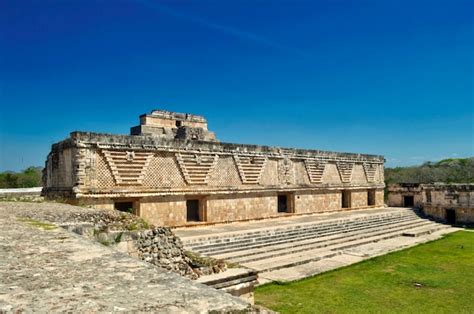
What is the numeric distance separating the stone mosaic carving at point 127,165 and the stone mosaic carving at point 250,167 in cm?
419

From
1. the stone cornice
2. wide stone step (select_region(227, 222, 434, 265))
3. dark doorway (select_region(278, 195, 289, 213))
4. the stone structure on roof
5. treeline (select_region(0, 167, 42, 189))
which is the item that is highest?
the stone structure on roof

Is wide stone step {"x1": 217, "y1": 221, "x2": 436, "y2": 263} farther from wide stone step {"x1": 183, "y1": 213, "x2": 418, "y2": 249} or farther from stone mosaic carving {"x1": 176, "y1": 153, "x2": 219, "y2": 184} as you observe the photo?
stone mosaic carving {"x1": 176, "y1": 153, "x2": 219, "y2": 184}

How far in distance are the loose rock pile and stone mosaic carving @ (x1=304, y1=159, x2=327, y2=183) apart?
41.4 ft

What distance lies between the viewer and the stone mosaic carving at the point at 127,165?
38.3 feet

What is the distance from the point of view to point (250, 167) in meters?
15.8

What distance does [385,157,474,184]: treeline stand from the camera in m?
35.8

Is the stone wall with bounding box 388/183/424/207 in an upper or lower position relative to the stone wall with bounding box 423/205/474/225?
upper

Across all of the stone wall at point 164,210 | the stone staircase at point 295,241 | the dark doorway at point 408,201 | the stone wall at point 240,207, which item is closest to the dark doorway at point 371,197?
the dark doorway at point 408,201

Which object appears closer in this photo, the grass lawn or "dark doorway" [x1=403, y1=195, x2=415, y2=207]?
the grass lawn

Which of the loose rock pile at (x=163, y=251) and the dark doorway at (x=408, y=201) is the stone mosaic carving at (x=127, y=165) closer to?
the loose rock pile at (x=163, y=251)

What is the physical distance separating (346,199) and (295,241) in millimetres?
9928

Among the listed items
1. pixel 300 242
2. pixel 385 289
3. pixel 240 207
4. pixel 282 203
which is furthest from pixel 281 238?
pixel 282 203

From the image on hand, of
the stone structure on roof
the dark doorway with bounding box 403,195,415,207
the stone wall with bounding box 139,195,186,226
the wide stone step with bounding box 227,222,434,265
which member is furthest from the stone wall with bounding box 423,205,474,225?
the stone wall with bounding box 139,195,186,226

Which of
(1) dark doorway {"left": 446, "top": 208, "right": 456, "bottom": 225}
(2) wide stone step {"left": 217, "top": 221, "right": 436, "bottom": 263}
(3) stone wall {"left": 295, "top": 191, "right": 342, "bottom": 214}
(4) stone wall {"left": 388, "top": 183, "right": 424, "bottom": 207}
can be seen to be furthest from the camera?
(4) stone wall {"left": 388, "top": 183, "right": 424, "bottom": 207}
